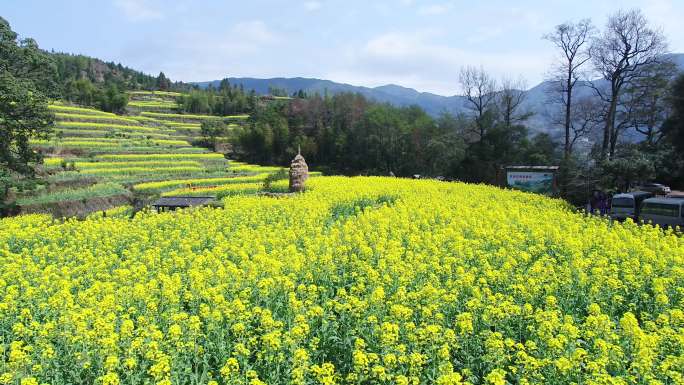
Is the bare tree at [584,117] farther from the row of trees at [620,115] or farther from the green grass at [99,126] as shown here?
the green grass at [99,126]

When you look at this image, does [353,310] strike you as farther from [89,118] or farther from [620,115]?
[89,118]

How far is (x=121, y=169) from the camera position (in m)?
43.2

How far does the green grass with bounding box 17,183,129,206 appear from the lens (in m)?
27.4

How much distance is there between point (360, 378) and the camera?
455cm

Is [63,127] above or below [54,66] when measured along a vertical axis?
below

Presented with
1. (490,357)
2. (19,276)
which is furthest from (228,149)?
(490,357)

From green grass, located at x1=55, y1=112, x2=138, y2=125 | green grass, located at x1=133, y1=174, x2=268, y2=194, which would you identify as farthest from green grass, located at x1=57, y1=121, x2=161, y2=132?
green grass, located at x1=133, y1=174, x2=268, y2=194

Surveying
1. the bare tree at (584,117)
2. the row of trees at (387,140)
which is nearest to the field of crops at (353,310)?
the bare tree at (584,117)

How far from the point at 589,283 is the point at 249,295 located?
236 inches

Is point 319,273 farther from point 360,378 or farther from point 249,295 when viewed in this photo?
point 360,378

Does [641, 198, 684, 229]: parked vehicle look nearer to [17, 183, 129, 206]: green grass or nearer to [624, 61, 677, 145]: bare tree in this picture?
[624, 61, 677, 145]: bare tree

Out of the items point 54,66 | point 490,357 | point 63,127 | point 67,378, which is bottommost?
point 67,378

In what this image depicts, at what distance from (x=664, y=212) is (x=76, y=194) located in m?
33.9

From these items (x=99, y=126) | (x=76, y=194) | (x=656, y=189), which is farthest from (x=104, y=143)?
(x=656, y=189)
